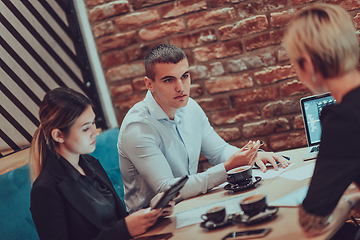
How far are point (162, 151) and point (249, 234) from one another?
0.87 m

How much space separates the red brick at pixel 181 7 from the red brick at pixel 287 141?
1.11 m

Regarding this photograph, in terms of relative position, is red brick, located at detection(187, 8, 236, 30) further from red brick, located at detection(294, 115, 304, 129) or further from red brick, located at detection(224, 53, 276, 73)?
red brick, located at detection(294, 115, 304, 129)

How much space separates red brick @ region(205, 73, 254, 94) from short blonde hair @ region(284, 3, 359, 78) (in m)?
1.59

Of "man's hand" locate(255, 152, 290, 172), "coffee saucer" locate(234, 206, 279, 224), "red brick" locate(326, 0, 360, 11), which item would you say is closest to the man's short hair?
"man's hand" locate(255, 152, 290, 172)

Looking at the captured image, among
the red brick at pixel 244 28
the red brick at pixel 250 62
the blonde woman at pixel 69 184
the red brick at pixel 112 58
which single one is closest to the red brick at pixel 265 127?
A: the red brick at pixel 250 62

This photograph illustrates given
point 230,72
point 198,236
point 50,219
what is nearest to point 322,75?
point 198,236

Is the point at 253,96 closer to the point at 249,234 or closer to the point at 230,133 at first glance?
the point at 230,133

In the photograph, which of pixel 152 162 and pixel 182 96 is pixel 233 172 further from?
pixel 182 96

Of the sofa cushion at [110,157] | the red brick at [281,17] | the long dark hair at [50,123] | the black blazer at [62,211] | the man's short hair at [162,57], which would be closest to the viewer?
the black blazer at [62,211]

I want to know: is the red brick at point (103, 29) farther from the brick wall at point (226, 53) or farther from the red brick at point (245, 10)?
the red brick at point (245, 10)

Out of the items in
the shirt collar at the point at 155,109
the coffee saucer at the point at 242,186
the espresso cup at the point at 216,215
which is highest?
the shirt collar at the point at 155,109

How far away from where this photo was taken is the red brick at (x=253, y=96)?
255 centimetres

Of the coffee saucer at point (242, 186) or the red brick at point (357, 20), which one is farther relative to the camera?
the red brick at point (357, 20)

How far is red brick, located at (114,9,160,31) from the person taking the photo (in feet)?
8.59
